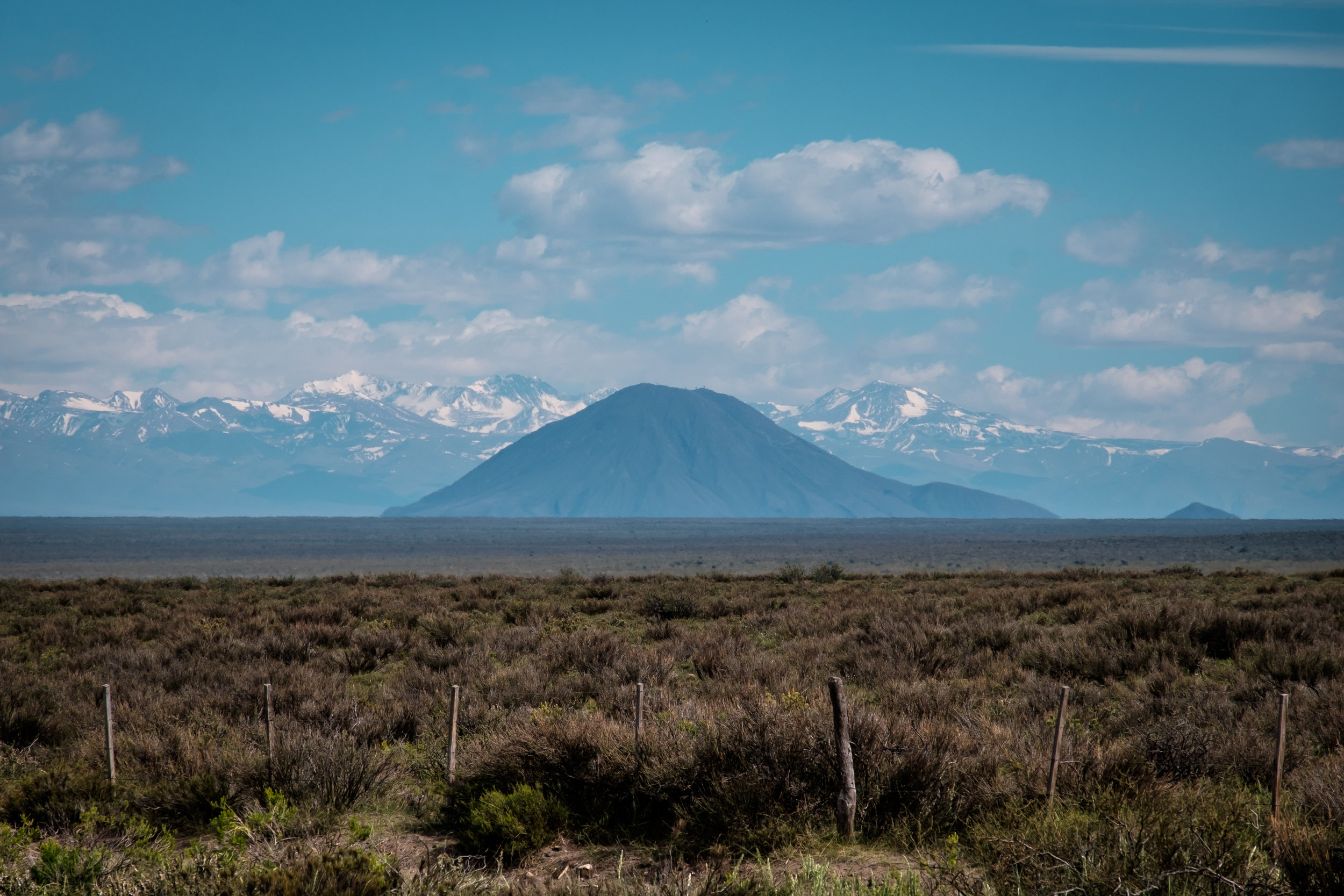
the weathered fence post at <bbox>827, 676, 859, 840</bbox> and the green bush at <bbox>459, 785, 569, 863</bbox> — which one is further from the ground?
the weathered fence post at <bbox>827, 676, 859, 840</bbox>

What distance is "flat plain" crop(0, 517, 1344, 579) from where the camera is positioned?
2566 inches

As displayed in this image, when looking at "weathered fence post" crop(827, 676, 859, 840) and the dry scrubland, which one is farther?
"weathered fence post" crop(827, 676, 859, 840)

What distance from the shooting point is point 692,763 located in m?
7.53

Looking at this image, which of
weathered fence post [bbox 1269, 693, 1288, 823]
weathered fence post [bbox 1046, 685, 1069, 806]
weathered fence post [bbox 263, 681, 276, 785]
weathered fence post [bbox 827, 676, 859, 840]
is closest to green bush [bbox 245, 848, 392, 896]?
weathered fence post [bbox 263, 681, 276, 785]

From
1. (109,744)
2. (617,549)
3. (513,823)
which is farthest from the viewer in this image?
(617,549)

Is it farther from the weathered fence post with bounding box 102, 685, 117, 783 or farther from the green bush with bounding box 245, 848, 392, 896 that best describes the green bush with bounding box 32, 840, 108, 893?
the weathered fence post with bounding box 102, 685, 117, 783

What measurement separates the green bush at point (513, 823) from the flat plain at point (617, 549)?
5254 cm

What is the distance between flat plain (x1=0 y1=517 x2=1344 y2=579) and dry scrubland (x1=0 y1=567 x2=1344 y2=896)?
43865 mm

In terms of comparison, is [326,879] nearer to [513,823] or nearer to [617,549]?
[513,823]

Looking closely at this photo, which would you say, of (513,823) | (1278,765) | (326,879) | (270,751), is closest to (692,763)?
(513,823)

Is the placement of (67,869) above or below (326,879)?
below

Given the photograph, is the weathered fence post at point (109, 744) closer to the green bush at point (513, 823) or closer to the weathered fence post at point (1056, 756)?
the green bush at point (513, 823)

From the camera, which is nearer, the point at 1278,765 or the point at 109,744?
the point at 1278,765

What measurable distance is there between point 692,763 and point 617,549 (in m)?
94.4
